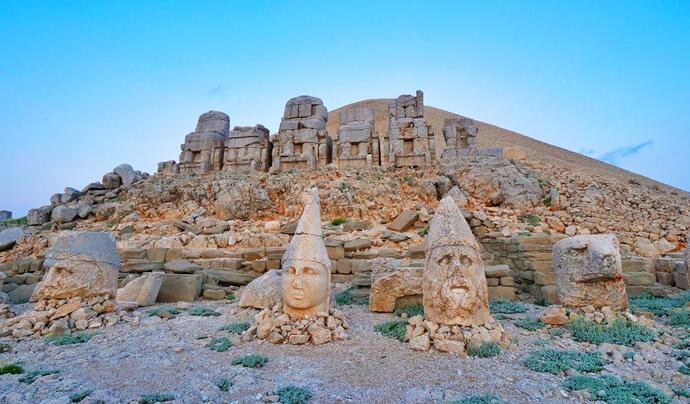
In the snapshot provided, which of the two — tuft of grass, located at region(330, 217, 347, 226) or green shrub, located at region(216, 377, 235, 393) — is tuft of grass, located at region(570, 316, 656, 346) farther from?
tuft of grass, located at region(330, 217, 347, 226)

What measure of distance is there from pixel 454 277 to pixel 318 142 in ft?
44.7

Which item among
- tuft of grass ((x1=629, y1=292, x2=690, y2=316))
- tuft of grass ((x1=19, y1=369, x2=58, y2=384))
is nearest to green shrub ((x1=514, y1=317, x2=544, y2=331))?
tuft of grass ((x1=629, y1=292, x2=690, y2=316))

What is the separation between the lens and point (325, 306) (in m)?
5.95

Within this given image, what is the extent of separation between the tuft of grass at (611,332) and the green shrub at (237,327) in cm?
489

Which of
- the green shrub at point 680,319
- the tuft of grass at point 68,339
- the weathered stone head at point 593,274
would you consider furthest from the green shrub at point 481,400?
the tuft of grass at point 68,339

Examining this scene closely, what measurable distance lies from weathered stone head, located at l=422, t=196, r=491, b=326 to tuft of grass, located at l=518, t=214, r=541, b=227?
7123mm

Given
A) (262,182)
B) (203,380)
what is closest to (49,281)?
(203,380)

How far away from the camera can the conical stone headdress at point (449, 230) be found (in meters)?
5.39

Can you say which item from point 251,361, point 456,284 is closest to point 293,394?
point 251,361

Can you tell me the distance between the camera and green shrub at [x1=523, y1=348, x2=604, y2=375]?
4164 millimetres

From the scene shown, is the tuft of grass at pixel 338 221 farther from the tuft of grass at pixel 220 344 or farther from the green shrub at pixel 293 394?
the green shrub at pixel 293 394

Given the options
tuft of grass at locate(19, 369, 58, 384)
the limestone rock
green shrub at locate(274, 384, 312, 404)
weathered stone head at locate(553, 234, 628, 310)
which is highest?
weathered stone head at locate(553, 234, 628, 310)

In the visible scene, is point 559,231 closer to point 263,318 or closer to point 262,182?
point 263,318

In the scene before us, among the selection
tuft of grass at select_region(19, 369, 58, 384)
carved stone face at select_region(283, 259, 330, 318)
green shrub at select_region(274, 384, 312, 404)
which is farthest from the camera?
carved stone face at select_region(283, 259, 330, 318)
